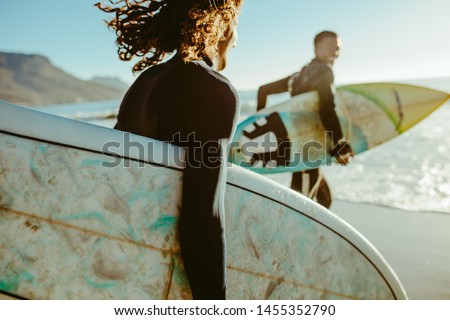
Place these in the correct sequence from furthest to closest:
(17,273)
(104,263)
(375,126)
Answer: (375,126), (104,263), (17,273)

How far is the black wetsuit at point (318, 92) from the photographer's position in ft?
12.8

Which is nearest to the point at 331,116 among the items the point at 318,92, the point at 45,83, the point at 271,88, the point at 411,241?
the point at 318,92

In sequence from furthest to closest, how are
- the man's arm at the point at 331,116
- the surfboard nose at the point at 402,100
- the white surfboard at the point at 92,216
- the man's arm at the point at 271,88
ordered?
the surfboard nose at the point at 402,100, the man's arm at the point at 271,88, the man's arm at the point at 331,116, the white surfboard at the point at 92,216

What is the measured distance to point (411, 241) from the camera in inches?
150

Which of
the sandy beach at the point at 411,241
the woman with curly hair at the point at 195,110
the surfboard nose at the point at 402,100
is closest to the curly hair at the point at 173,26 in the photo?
the woman with curly hair at the point at 195,110

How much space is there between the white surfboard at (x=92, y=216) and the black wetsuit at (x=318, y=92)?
244cm

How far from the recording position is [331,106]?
412cm

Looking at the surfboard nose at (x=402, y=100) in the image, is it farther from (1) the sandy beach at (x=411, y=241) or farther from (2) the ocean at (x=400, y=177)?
(1) the sandy beach at (x=411, y=241)

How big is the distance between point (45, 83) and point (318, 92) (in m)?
104

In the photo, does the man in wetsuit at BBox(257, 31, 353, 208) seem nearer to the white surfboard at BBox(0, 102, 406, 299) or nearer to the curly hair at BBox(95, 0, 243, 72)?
the white surfboard at BBox(0, 102, 406, 299)

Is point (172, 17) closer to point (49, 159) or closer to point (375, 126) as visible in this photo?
point (49, 159)

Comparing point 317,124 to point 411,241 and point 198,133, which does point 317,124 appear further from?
point 198,133
